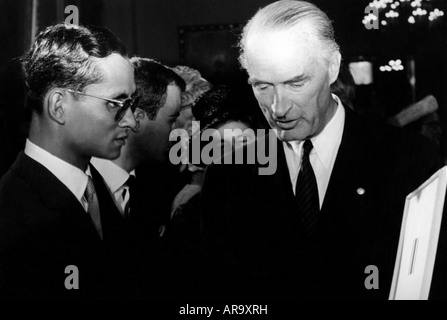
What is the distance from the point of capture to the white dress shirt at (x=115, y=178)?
1588 mm

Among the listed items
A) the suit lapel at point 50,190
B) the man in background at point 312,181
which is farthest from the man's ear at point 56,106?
the man in background at point 312,181

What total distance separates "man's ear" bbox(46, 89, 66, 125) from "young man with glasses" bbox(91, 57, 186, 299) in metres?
0.27

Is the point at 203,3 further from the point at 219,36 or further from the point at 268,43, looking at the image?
the point at 268,43

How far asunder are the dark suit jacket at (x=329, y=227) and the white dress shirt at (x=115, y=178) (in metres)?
0.28

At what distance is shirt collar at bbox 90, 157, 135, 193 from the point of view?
5.25ft

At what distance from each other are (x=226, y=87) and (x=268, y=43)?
502 mm

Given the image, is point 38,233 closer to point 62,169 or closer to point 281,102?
→ point 62,169

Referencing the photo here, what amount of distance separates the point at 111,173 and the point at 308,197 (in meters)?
0.59

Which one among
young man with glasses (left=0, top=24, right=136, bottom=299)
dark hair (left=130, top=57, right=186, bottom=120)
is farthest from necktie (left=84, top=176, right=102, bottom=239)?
dark hair (left=130, top=57, right=186, bottom=120)

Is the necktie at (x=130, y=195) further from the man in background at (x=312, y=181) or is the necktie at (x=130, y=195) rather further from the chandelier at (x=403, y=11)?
the chandelier at (x=403, y=11)

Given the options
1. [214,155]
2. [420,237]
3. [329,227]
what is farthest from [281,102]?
[420,237]

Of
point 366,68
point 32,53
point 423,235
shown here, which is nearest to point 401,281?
point 423,235

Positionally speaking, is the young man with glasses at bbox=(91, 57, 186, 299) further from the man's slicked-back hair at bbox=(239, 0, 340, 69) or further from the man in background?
the man's slicked-back hair at bbox=(239, 0, 340, 69)
